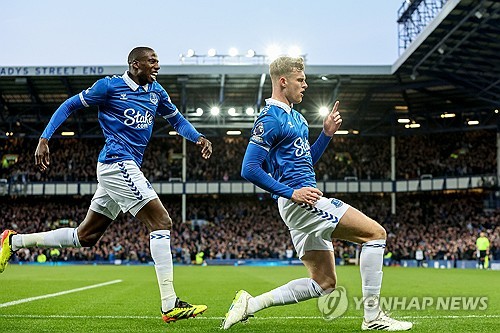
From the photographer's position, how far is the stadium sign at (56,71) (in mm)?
41125

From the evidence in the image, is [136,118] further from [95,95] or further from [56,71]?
[56,71]

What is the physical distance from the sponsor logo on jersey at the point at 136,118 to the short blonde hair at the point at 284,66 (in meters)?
1.66

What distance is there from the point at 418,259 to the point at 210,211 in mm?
19146

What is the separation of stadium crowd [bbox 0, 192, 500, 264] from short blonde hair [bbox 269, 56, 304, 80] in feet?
108

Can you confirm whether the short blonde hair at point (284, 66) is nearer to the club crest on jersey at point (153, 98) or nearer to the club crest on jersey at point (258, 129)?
the club crest on jersey at point (258, 129)

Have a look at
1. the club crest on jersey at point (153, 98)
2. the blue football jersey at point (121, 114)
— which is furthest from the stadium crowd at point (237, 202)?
the blue football jersey at point (121, 114)

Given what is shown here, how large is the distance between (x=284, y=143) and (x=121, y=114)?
1959 mm

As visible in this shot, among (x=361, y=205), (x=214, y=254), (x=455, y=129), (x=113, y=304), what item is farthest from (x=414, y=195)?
(x=113, y=304)

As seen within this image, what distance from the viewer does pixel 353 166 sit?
54750 millimetres

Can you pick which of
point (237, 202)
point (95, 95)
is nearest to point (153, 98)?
point (95, 95)

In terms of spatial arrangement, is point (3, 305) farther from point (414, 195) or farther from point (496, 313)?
point (414, 195)

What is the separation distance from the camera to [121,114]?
7.34 m

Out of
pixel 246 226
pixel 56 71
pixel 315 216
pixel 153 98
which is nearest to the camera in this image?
pixel 315 216

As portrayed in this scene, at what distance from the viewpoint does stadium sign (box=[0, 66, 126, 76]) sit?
135ft
